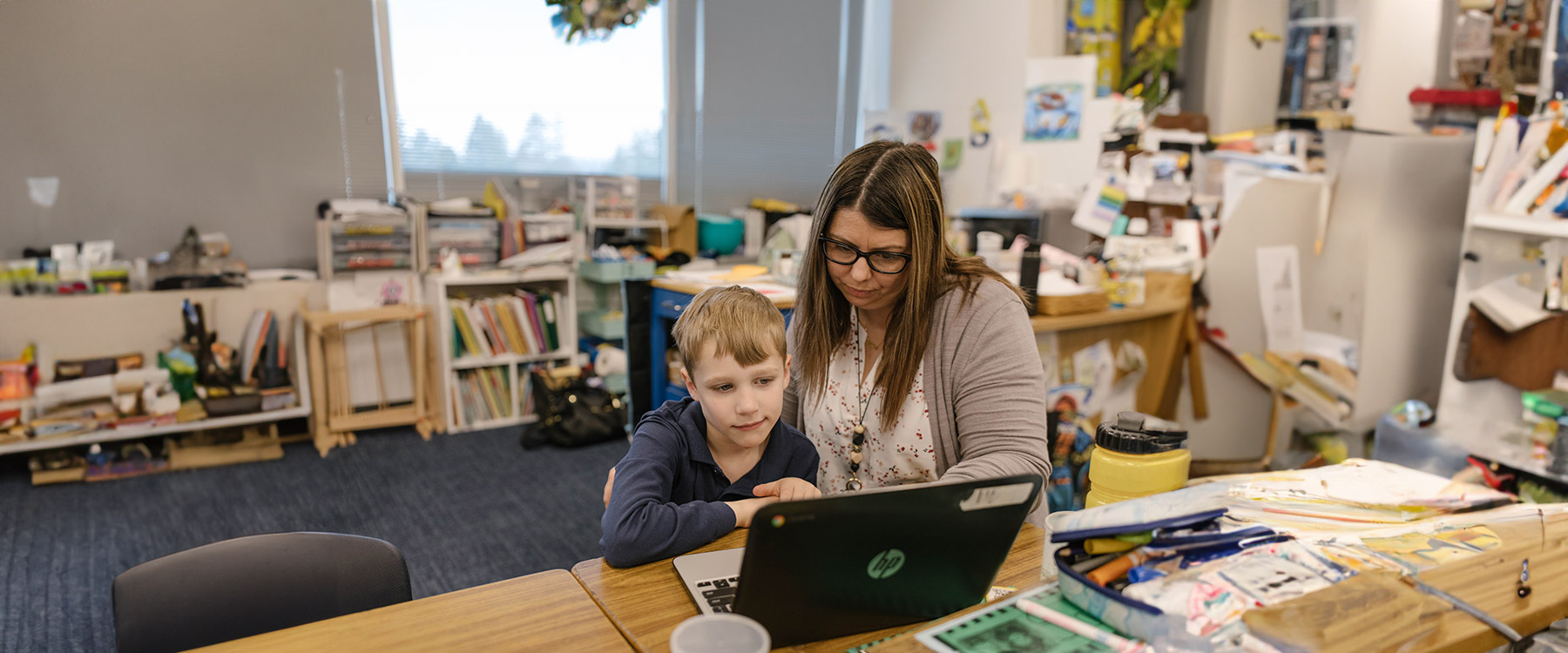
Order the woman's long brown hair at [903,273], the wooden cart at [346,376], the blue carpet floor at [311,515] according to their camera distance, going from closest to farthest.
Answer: the woman's long brown hair at [903,273] < the blue carpet floor at [311,515] < the wooden cart at [346,376]

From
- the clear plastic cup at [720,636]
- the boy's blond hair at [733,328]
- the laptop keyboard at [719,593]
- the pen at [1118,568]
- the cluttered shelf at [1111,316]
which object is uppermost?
the boy's blond hair at [733,328]

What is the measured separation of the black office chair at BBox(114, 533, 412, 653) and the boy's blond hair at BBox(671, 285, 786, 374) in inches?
21.9

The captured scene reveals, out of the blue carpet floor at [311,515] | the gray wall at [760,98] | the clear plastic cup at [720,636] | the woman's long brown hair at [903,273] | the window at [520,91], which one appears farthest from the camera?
the gray wall at [760,98]

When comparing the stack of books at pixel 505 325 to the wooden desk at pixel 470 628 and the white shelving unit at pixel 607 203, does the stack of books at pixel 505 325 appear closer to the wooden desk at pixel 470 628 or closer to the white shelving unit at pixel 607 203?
the white shelving unit at pixel 607 203

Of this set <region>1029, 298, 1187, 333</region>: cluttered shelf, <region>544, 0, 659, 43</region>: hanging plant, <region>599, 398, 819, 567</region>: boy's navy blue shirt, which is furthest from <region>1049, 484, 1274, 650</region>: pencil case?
<region>544, 0, 659, 43</region>: hanging plant

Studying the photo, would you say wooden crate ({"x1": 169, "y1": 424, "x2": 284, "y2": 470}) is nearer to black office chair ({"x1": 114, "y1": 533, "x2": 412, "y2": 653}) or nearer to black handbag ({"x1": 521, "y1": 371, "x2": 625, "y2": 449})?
black handbag ({"x1": 521, "y1": 371, "x2": 625, "y2": 449})

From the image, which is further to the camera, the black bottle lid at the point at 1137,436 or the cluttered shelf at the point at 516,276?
the cluttered shelf at the point at 516,276

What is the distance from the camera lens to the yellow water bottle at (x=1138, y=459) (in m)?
1.05

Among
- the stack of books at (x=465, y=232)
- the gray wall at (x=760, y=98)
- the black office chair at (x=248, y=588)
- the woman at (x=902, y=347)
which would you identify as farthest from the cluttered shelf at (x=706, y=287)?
the gray wall at (x=760, y=98)

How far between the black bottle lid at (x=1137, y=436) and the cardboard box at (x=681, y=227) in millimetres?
3607

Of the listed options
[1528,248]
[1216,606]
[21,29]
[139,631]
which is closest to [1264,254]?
[1528,248]

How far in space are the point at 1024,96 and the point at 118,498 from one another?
13.1ft

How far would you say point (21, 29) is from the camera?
3.36 meters

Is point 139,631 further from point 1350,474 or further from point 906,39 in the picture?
point 906,39
